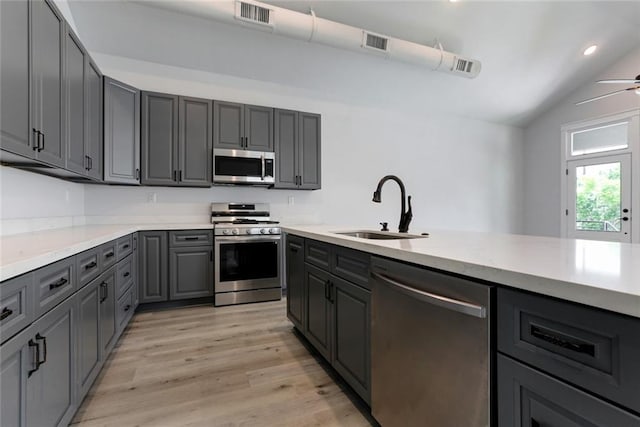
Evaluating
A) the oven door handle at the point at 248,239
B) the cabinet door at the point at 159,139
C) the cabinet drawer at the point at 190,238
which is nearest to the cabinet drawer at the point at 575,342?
the oven door handle at the point at 248,239

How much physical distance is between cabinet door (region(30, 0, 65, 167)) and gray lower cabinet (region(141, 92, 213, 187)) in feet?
4.67

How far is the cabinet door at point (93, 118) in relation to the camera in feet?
8.23

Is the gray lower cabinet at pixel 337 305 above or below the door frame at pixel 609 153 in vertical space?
below

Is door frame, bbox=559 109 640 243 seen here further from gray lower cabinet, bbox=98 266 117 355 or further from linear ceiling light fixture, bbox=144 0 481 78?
gray lower cabinet, bbox=98 266 117 355

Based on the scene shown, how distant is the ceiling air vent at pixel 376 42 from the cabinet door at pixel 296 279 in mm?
2478

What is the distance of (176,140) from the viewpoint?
352cm

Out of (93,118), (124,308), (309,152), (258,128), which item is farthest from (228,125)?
(124,308)

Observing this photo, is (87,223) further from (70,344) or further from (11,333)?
(11,333)

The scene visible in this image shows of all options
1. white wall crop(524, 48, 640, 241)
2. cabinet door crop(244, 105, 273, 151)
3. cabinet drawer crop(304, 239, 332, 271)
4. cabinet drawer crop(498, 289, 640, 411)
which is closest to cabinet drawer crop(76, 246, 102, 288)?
cabinet drawer crop(304, 239, 332, 271)

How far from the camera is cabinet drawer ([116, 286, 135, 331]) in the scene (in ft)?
7.69

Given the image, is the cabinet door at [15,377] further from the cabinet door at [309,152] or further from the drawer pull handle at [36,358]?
the cabinet door at [309,152]

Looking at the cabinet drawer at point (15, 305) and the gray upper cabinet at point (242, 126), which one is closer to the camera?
the cabinet drawer at point (15, 305)

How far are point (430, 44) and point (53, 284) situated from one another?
14.9ft

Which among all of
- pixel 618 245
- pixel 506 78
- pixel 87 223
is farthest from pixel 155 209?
pixel 506 78
